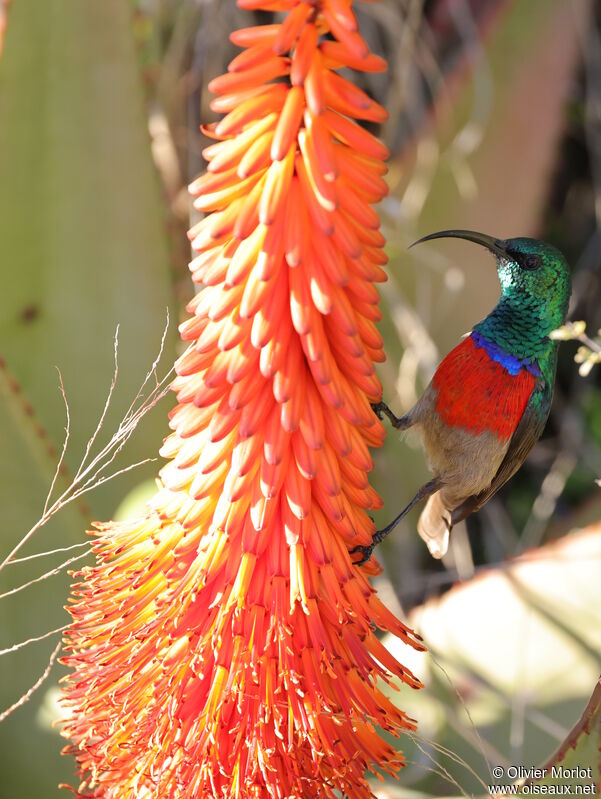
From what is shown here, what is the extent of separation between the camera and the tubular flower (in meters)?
0.92

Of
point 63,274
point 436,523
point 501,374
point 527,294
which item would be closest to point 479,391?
point 501,374

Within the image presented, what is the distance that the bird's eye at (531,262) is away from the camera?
4.37 feet

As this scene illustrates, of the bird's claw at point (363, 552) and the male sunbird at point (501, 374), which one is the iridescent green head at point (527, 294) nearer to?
the male sunbird at point (501, 374)

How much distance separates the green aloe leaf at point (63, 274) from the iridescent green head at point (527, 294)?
486 millimetres

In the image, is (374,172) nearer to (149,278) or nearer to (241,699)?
(241,699)

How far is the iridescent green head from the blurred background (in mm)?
279

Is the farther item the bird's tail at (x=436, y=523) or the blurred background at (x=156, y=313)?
the bird's tail at (x=436, y=523)

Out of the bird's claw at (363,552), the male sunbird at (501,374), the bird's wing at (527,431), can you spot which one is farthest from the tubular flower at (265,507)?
the bird's wing at (527,431)

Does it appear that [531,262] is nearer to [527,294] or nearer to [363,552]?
[527,294]

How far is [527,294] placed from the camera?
53.3 inches

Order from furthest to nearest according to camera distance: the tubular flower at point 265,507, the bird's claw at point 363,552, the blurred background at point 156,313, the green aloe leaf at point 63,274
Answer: the green aloe leaf at point 63,274 < the blurred background at point 156,313 < the bird's claw at point 363,552 < the tubular flower at point 265,507

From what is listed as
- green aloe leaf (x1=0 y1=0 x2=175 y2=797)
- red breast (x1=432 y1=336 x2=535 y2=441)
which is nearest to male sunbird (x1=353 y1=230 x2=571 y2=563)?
red breast (x1=432 y1=336 x2=535 y2=441)

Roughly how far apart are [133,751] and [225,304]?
1.56 ft

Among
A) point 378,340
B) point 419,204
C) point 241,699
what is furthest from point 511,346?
point 419,204
